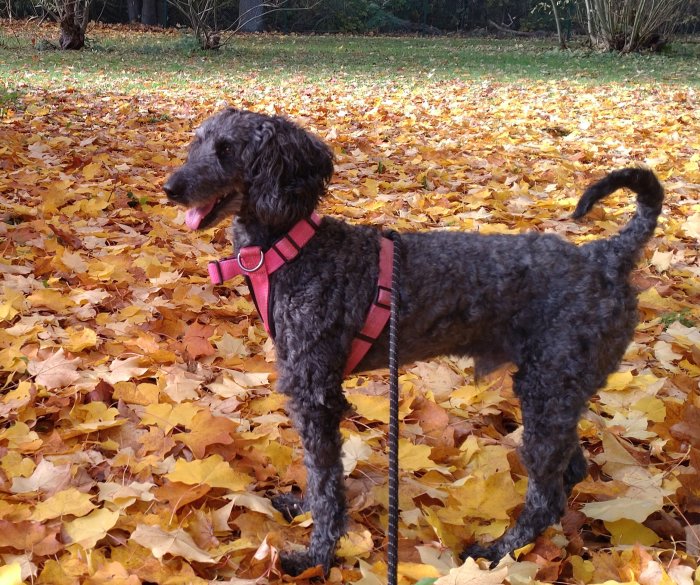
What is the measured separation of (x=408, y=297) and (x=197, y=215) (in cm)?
84

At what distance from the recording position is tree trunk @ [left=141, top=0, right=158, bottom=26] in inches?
1191

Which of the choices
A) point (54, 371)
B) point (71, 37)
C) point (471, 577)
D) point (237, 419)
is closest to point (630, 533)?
point (471, 577)

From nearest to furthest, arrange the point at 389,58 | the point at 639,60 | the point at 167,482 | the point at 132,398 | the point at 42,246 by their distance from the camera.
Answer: the point at 167,482 < the point at 132,398 < the point at 42,246 < the point at 639,60 < the point at 389,58

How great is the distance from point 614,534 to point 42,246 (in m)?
3.94

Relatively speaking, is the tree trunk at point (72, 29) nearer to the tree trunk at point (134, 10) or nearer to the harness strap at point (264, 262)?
the tree trunk at point (134, 10)

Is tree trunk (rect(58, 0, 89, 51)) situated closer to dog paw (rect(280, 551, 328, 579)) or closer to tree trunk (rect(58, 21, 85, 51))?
tree trunk (rect(58, 21, 85, 51))

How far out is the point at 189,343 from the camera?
141 inches

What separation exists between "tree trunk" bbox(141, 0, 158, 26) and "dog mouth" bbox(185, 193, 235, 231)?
31521mm

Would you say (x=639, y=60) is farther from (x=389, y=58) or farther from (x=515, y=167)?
(x=515, y=167)

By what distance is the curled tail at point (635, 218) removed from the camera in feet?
7.95

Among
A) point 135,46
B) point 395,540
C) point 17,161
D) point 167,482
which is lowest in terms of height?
point 167,482

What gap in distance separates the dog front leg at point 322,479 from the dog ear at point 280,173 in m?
0.71

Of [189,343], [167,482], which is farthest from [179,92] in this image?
[167,482]

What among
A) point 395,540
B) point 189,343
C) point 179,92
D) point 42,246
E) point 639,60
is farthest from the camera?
point 639,60
